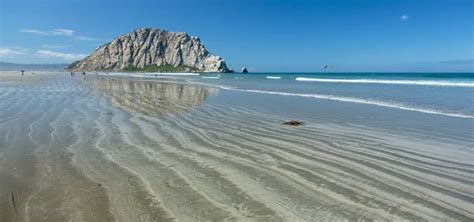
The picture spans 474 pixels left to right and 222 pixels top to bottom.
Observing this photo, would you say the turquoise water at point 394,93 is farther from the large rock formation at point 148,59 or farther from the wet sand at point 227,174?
the large rock formation at point 148,59

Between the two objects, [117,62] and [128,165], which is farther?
[117,62]

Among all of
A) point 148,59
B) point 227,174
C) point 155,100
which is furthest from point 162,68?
point 227,174

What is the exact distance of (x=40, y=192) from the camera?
15.0 feet

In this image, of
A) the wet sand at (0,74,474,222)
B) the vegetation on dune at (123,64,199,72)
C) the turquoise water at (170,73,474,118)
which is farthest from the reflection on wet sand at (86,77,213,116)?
the vegetation on dune at (123,64,199,72)

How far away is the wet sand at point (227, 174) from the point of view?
4.07 m

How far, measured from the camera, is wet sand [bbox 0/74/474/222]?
4066 mm

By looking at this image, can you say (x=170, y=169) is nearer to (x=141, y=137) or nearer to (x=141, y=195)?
(x=141, y=195)

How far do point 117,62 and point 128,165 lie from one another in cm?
20123

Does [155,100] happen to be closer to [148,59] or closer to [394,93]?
[394,93]

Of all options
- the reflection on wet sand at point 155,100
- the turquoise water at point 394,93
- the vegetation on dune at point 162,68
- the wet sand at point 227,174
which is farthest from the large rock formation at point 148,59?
the wet sand at point 227,174

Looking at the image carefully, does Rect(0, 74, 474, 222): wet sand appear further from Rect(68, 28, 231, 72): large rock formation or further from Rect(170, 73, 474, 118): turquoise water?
Rect(68, 28, 231, 72): large rock formation

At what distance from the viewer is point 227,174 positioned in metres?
5.51

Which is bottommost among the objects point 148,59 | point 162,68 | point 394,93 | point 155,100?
point 155,100

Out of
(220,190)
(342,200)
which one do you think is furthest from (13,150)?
(342,200)
